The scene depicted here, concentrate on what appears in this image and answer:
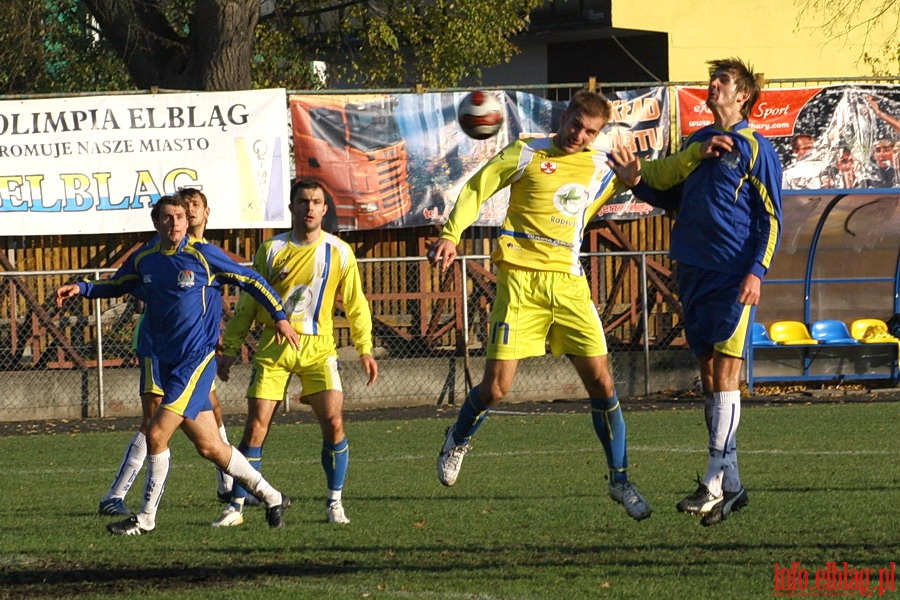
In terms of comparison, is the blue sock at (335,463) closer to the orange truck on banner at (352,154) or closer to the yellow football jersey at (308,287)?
the yellow football jersey at (308,287)

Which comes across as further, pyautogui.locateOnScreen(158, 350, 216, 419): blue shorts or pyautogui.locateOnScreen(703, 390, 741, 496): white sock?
pyautogui.locateOnScreen(158, 350, 216, 419): blue shorts

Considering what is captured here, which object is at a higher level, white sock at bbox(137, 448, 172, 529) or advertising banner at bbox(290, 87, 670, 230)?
advertising banner at bbox(290, 87, 670, 230)

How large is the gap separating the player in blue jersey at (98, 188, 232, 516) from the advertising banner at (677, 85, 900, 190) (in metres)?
10.5

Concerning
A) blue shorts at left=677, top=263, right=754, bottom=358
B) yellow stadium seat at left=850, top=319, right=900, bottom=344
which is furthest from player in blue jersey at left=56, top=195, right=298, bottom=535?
yellow stadium seat at left=850, top=319, right=900, bottom=344

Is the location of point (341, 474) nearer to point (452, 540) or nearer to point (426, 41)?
point (452, 540)

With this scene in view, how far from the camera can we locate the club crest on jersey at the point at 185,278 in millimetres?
8258

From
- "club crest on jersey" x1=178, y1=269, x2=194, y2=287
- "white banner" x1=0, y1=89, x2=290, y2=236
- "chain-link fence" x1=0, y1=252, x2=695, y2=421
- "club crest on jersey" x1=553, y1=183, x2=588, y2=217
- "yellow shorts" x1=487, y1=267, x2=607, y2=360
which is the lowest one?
"chain-link fence" x1=0, y1=252, x2=695, y2=421

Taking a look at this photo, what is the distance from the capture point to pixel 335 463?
8586 millimetres

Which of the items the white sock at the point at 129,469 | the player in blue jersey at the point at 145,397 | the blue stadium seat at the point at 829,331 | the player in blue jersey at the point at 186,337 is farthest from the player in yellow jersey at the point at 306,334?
the blue stadium seat at the point at 829,331

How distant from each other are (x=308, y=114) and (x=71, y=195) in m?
2.96

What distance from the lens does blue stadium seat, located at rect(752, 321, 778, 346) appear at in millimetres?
17953

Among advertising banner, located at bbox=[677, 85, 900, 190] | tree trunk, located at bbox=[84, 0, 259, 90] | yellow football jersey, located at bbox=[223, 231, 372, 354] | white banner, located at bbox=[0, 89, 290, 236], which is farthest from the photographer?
tree trunk, located at bbox=[84, 0, 259, 90]

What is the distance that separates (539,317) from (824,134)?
37.3 ft

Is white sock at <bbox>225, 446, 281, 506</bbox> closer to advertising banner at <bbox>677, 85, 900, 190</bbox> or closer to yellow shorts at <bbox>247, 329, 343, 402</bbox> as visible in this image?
yellow shorts at <bbox>247, 329, 343, 402</bbox>
